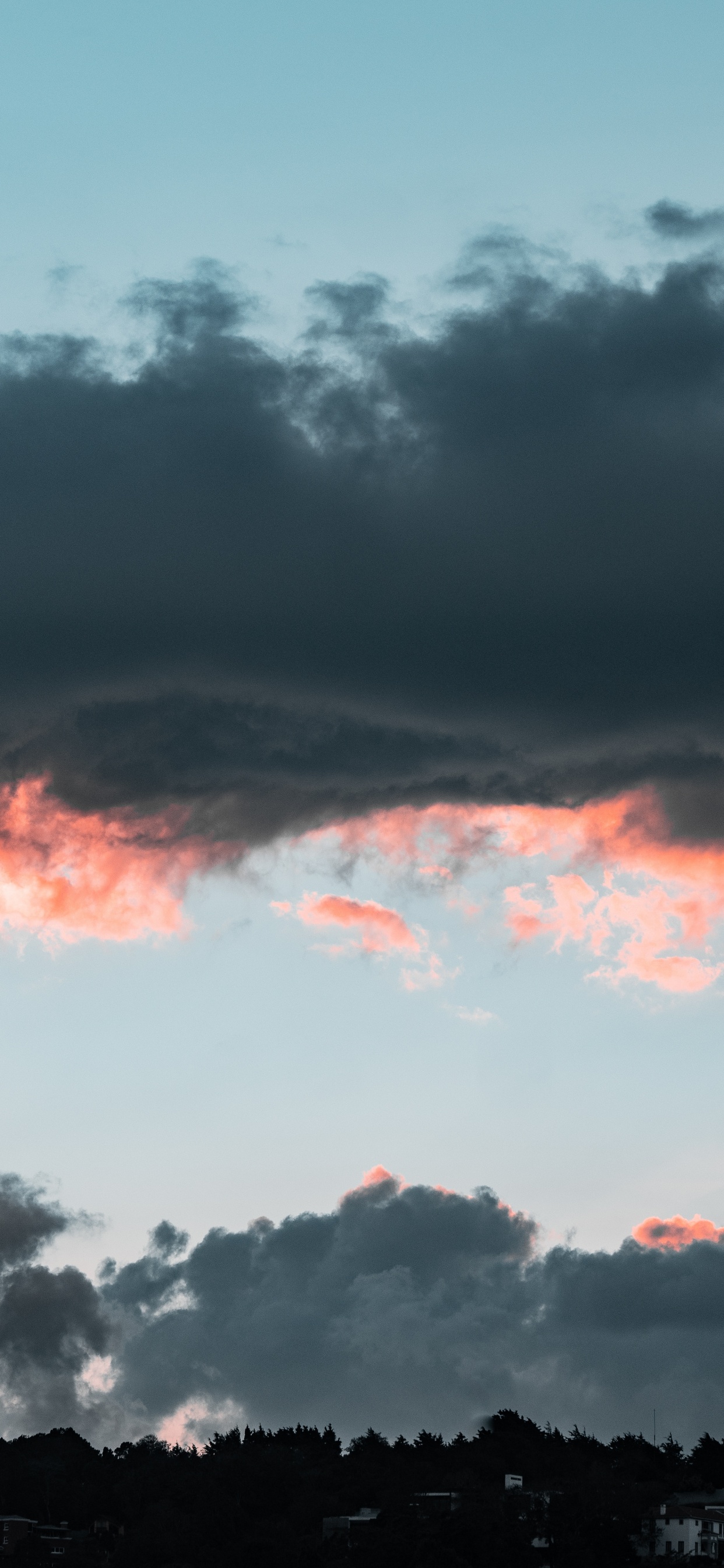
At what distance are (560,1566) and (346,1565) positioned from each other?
2501 centimetres

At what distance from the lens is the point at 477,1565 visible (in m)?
198

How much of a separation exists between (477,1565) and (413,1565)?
7.57 meters

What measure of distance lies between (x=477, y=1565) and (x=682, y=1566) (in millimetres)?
23803

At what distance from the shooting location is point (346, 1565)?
199875mm

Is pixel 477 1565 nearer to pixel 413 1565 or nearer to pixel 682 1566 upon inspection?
pixel 413 1565

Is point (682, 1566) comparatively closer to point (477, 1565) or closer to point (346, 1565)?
point (477, 1565)

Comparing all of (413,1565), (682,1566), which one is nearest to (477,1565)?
(413,1565)

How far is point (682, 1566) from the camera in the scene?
198125 millimetres

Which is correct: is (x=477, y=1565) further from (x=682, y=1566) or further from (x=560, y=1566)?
(x=682, y=1566)

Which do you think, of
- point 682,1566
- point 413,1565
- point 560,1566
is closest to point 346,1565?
point 413,1565

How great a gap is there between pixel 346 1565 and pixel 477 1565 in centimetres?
1536

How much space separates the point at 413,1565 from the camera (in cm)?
19688

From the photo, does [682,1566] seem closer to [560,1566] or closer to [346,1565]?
[560,1566]

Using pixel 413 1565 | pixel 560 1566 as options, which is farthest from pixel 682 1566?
pixel 413 1565
